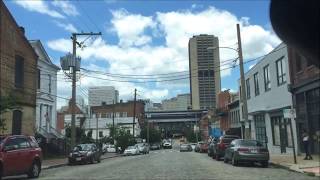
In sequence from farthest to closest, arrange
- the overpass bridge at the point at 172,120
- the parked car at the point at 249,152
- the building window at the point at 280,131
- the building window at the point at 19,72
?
1. the overpass bridge at the point at 172,120
2. the building window at the point at 19,72
3. the building window at the point at 280,131
4. the parked car at the point at 249,152

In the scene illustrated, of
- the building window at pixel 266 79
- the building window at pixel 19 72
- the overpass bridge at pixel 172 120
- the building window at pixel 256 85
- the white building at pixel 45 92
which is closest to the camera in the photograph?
the building window at pixel 19 72

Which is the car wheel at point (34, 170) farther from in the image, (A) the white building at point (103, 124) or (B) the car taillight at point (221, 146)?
(A) the white building at point (103, 124)

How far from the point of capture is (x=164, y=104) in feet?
551

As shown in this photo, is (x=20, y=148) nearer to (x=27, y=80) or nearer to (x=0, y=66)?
(x=0, y=66)

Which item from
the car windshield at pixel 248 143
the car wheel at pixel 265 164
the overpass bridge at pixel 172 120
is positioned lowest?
the car wheel at pixel 265 164

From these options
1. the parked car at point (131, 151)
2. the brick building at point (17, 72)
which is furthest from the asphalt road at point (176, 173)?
the parked car at point (131, 151)

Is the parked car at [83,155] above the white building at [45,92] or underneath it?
underneath

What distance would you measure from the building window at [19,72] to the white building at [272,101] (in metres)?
16.7

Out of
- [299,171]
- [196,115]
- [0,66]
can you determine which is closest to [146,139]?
[196,115]

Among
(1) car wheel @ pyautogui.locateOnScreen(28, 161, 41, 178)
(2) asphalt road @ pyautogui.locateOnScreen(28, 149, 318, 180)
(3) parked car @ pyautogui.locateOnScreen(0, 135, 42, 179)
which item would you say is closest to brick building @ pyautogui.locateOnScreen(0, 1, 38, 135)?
(2) asphalt road @ pyautogui.locateOnScreen(28, 149, 318, 180)

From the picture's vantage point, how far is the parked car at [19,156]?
18.9 metres

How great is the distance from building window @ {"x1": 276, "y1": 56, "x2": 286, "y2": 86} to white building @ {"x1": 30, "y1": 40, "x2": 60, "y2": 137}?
2209cm

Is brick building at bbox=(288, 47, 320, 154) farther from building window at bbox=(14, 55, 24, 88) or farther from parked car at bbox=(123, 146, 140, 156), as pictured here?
parked car at bbox=(123, 146, 140, 156)

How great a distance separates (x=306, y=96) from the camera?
A: 3145 cm
